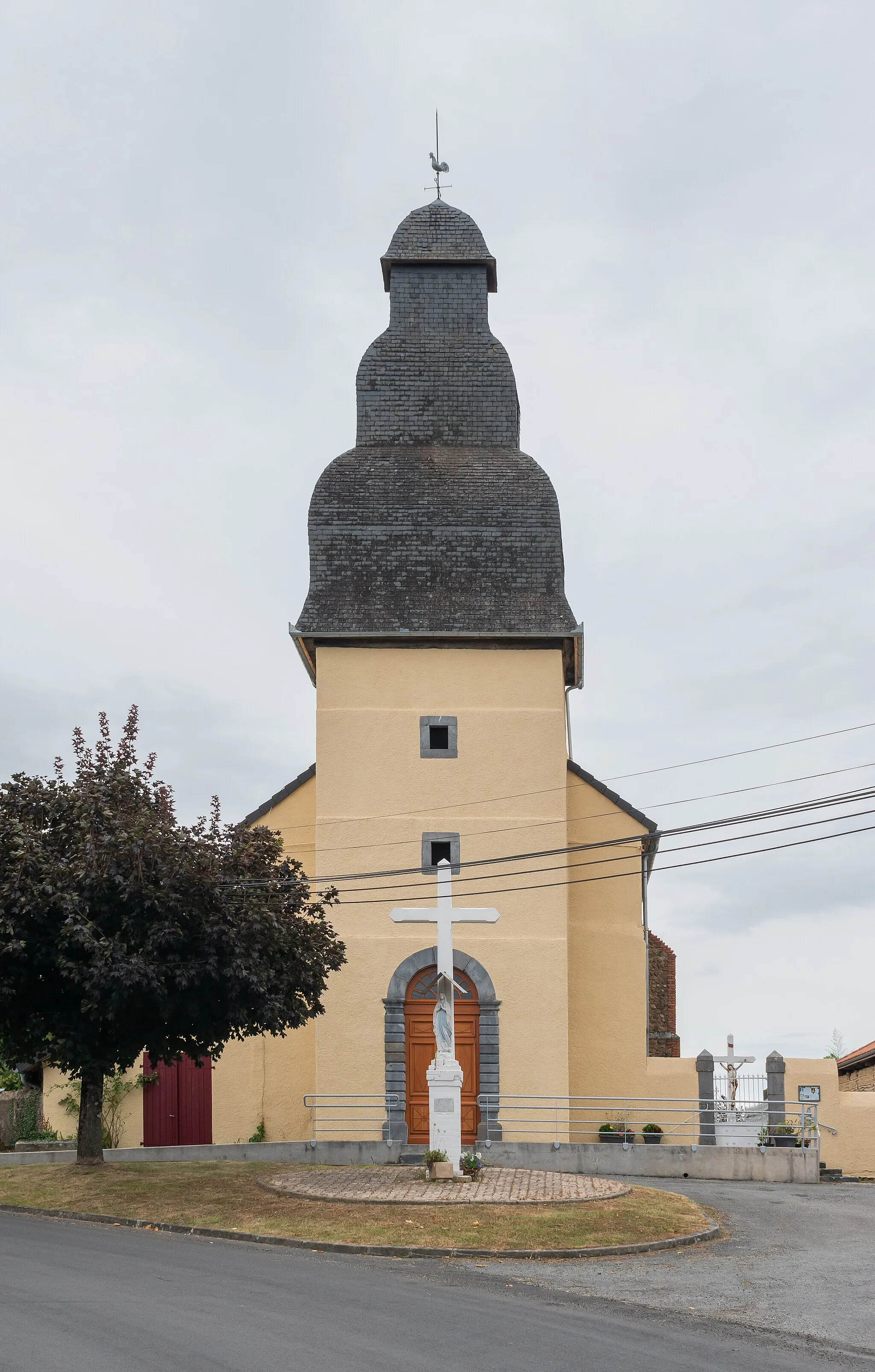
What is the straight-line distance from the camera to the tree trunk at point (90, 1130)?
21.6 m

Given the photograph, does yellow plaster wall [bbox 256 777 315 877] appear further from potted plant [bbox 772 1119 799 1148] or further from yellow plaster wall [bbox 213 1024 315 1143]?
potted plant [bbox 772 1119 799 1148]

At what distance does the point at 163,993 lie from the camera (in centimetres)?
1933

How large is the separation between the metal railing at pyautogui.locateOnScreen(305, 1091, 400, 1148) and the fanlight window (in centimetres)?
174

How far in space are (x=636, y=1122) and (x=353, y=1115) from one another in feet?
17.1

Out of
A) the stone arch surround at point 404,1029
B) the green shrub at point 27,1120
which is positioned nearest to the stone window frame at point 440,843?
the stone arch surround at point 404,1029

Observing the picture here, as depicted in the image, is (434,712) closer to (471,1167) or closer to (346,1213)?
(471,1167)

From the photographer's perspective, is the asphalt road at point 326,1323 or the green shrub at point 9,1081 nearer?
the asphalt road at point 326,1323

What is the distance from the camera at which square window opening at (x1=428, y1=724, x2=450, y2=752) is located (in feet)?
88.6

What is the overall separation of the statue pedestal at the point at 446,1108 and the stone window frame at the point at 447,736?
26.7 feet

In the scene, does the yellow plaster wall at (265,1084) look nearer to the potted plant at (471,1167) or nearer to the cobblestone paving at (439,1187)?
the cobblestone paving at (439,1187)

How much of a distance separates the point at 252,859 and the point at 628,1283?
9.62 m

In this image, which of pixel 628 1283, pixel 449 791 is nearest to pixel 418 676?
pixel 449 791

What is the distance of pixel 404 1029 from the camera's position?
85.6ft

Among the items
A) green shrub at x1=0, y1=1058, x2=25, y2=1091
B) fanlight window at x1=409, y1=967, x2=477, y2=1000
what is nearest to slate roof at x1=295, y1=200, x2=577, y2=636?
fanlight window at x1=409, y1=967, x2=477, y2=1000
